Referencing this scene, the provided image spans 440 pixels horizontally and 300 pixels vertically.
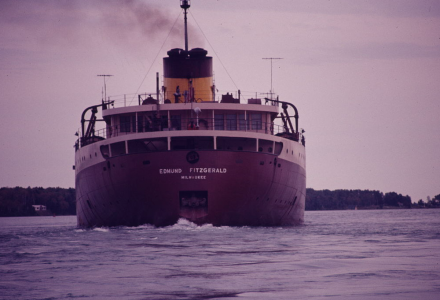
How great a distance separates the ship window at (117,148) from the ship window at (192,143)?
3387 mm

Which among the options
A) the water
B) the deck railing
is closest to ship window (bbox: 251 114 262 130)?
the deck railing

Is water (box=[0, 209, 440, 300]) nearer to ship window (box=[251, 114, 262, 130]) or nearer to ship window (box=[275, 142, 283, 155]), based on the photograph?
ship window (box=[275, 142, 283, 155])

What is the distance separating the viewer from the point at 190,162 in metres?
34.9

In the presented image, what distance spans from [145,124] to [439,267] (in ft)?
81.6

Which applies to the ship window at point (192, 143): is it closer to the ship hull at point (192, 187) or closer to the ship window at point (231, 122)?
the ship hull at point (192, 187)

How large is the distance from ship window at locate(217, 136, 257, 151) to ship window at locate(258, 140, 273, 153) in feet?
1.18

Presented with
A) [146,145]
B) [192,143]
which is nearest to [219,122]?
[192,143]

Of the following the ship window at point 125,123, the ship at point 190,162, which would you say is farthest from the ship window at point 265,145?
the ship window at point 125,123

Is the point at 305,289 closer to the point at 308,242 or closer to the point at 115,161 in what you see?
the point at 308,242

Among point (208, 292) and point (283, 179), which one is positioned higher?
point (283, 179)

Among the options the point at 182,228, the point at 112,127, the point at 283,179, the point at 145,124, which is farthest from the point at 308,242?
the point at 112,127

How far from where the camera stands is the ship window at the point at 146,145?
3722 cm

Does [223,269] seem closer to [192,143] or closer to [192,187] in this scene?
[192,187]

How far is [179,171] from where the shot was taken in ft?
114
